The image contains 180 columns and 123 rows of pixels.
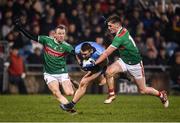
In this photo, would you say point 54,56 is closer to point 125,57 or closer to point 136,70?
point 125,57

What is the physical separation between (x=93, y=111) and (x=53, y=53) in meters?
1.70

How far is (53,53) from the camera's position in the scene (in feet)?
50.7

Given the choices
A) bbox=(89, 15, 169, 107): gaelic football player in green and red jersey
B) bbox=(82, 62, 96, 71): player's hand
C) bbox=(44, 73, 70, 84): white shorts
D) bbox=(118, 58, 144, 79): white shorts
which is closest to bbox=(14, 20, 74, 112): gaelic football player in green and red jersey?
bbox=(44, 73, 70, 84): white shorts

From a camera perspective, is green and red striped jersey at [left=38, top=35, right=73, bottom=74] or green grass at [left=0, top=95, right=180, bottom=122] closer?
green grass at [left=0, top=95, right=180, bottom=122]

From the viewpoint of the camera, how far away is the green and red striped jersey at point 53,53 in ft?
50.5

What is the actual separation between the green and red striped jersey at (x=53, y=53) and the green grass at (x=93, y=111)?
3.41ft

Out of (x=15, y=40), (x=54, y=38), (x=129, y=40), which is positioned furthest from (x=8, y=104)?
(x=15, y=40)

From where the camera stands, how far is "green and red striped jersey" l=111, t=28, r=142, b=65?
15.1 m

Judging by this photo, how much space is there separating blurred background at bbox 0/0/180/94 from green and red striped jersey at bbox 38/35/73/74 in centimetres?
774

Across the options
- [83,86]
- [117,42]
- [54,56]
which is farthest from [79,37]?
[83,86]

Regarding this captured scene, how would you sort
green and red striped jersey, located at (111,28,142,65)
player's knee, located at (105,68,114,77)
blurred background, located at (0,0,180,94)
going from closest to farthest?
green and red striped jersey, located at (111,28,142,65) < player's knee, located at (105,68,114,77) < blurred background, located at (0,0,180,94)

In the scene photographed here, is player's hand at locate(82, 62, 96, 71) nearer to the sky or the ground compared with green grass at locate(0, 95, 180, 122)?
nearer to the sky

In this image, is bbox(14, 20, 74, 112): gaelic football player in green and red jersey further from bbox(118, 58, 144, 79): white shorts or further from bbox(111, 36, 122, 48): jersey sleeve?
bbox(118, 58, 144, 79): white shorts

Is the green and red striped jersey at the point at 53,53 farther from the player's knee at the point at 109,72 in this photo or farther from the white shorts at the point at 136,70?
the white shorts at the point at 136,70
